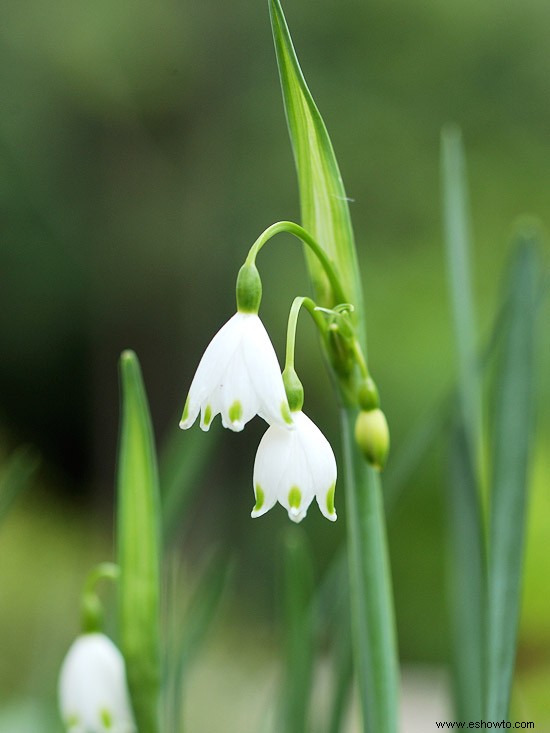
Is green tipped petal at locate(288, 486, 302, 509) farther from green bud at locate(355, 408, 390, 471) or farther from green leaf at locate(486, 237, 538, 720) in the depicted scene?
green leaf at locate(486, 237, 538, 720)

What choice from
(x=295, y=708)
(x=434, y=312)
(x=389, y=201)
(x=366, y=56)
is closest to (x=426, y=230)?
(x=389, y=201)

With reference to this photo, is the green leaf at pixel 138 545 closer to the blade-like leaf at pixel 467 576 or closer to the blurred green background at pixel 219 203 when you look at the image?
the blade-like leaf at pixel 467 576

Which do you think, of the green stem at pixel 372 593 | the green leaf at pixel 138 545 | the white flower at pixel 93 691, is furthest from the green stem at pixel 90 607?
the green stem at pixel 372 593

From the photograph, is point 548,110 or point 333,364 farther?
point 548,110

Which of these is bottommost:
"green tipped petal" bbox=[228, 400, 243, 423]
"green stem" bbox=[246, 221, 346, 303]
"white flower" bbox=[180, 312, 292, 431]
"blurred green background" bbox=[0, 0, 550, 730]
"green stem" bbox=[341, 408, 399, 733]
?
"green stem" bbox=[341, 408, 399, 733]

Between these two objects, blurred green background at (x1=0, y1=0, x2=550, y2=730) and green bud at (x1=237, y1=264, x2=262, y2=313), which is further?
blurred green background at (x1=0, y1=0, x2=550, y2=730)

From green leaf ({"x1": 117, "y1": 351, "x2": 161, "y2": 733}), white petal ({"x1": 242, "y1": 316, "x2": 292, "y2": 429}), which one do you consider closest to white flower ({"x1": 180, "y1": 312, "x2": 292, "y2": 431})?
white petal ({"x1": 242, "y1": 316, "x2": 292, "y2": 429})

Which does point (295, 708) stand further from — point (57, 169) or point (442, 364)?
point (57, 169)

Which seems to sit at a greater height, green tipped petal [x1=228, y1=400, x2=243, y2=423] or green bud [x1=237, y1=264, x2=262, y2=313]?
green bud [x1=237, y1=264, x2=262, y2=313]
